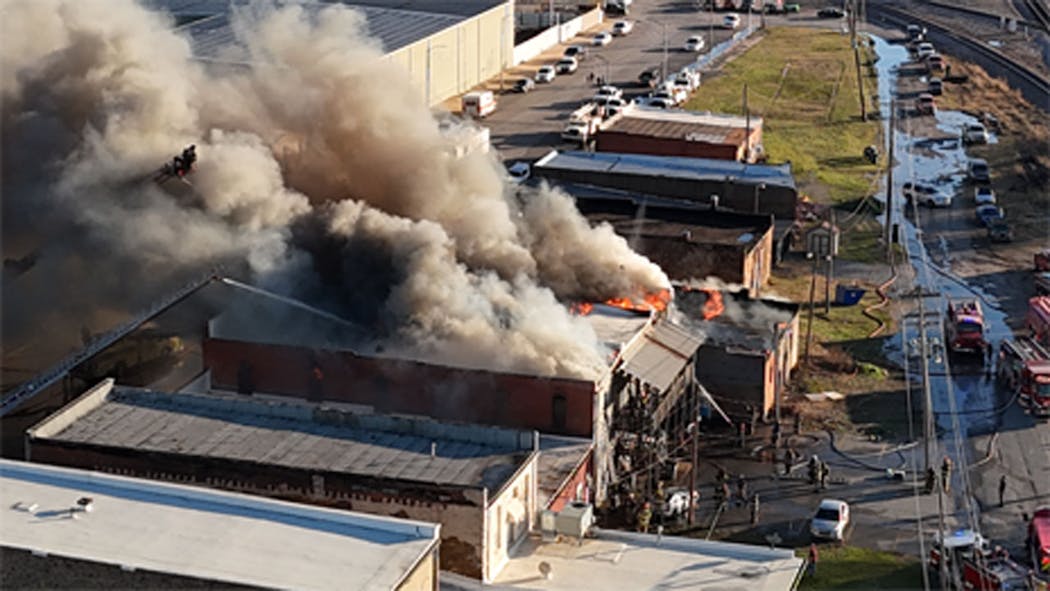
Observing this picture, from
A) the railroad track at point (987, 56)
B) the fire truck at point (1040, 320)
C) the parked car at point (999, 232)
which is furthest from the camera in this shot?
the railroad track at point (987, 56)

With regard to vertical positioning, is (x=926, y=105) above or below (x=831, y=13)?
above

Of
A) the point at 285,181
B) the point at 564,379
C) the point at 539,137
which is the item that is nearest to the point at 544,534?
the point at 564,379

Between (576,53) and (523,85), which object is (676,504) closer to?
(523,85)

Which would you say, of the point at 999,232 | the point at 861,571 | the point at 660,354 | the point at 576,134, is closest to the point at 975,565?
the point at 861,571

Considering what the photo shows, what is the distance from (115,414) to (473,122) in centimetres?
3484

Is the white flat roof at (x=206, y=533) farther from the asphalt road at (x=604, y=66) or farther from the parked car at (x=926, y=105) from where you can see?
the parked car at (x=926, y=105)

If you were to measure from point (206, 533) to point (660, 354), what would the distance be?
12.5 metres

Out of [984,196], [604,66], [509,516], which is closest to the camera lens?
[509,516]

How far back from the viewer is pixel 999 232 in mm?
50469

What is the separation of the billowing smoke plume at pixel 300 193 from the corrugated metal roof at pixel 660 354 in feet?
3.17

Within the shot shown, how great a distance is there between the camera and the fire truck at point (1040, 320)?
39844mm

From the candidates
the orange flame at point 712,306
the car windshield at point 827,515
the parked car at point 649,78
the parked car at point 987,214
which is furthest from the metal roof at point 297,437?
the parked car at point 649,78

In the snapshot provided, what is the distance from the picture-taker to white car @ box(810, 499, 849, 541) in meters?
29.3

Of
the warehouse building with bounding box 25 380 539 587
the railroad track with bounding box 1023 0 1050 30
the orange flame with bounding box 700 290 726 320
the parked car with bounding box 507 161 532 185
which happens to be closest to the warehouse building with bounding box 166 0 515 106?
the parked car with bounding box 507 161 532 185
